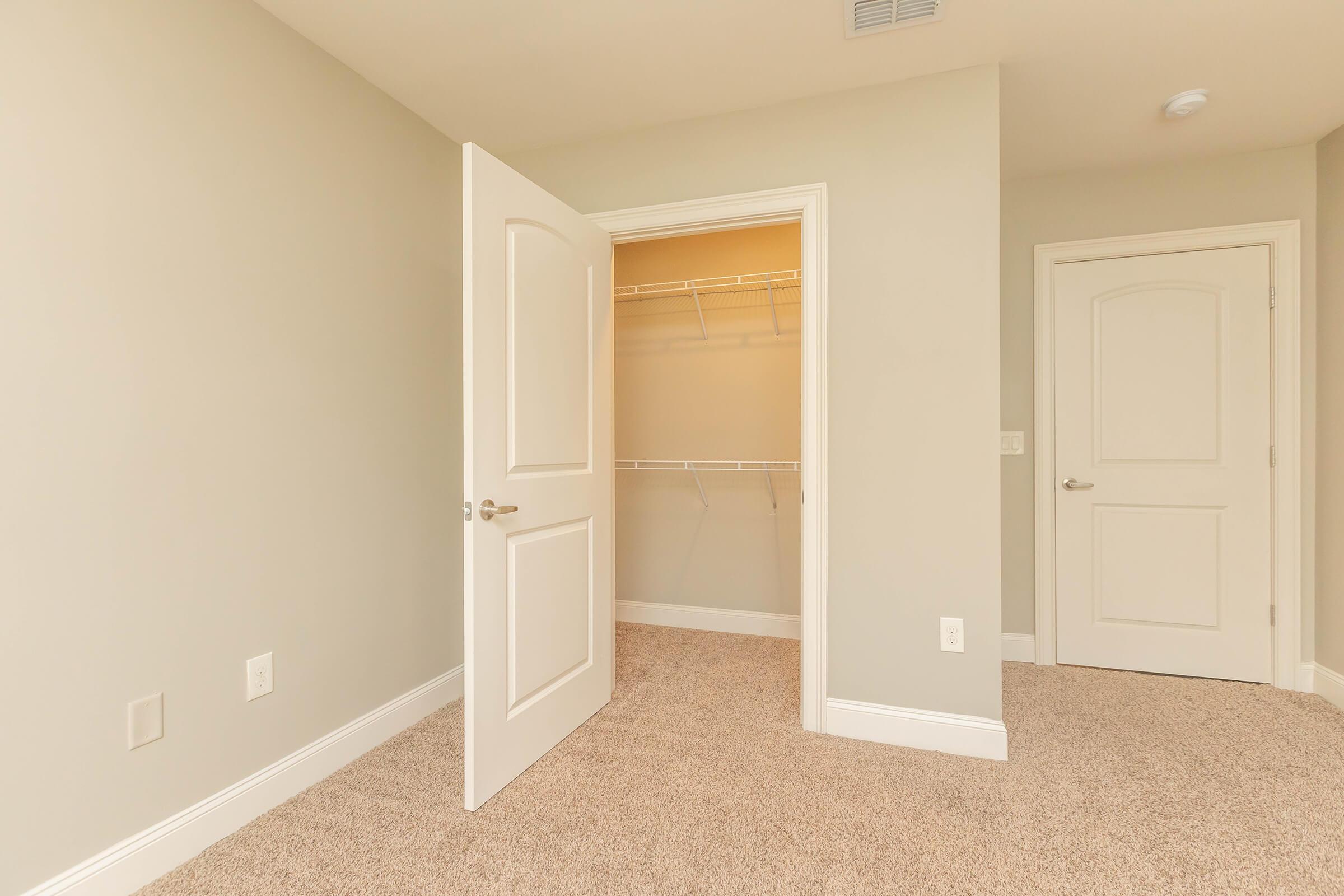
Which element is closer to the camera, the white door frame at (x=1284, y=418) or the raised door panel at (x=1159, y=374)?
the white door frame at (x=1284, y=418)

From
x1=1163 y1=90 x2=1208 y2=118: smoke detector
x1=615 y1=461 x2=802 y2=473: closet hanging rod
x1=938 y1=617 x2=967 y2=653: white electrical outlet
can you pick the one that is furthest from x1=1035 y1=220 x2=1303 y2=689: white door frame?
x1=615 y1=461 x2=802 y2=473: closet hanging rod

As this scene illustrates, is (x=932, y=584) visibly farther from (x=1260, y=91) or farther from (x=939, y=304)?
(x=1260, y=91)

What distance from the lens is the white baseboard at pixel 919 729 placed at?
2072mm

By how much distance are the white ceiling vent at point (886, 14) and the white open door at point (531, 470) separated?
3.59 feet

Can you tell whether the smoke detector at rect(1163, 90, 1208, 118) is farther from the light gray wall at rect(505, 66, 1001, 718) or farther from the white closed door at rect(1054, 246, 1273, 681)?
the light gray wall at rect(505, 66, 1001, 718)

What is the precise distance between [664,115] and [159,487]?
2.08 meters

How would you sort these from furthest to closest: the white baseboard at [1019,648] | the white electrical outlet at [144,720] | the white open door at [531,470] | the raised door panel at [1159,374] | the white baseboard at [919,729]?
the white baseboard at [1019,648], the raised door panel at [1159,374], the white baseboard at [919,729], the white open door at [531,470], the white electrical outlet at [144,720]

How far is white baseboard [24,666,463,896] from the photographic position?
4.61ft

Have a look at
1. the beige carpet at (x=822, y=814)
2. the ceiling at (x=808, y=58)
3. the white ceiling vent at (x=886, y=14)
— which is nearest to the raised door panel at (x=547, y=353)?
the ceiling at (x=808, y=58)

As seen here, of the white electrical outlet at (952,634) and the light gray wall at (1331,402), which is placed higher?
the light gray wall at (1331,402)

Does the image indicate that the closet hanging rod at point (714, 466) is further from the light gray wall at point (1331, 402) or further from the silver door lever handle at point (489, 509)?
the light gray wall at point (1331, 402)

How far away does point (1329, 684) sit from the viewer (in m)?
2.54

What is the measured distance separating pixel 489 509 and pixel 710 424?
193 cm

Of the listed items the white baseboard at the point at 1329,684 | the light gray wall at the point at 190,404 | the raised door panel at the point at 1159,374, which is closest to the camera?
the light gray wall at the point at 190,404
